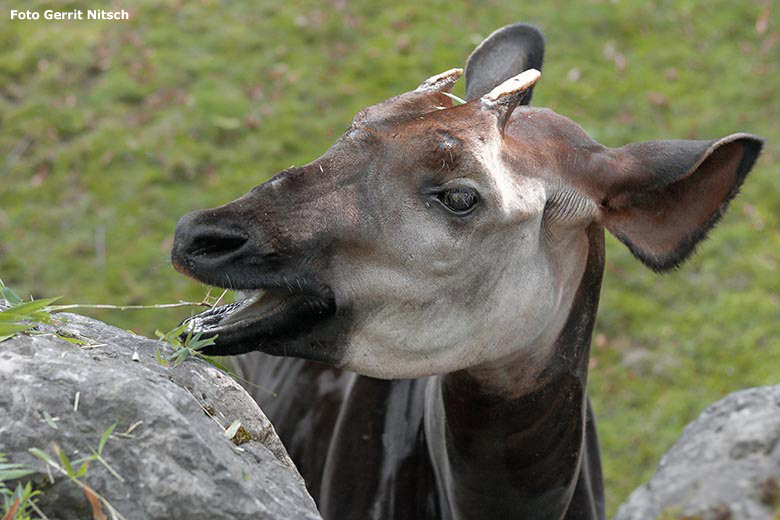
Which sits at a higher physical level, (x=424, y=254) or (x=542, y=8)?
(x=542, y=8)

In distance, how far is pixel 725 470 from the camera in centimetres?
341

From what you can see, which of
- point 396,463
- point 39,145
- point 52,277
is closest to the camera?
point 396,463

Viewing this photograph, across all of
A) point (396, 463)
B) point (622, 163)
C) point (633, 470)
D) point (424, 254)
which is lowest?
point (633, 470)

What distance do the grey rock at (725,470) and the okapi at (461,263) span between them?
385 millimetres

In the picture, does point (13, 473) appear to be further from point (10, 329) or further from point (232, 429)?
point (232, 429)

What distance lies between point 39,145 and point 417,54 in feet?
11.8

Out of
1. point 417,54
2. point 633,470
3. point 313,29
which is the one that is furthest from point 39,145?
point 633,470

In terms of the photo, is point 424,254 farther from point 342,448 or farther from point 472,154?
point 342,448

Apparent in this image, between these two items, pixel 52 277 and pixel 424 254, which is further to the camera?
pixel 52 277

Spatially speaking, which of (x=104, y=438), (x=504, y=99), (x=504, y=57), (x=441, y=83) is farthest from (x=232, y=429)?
(x=504, y=57)

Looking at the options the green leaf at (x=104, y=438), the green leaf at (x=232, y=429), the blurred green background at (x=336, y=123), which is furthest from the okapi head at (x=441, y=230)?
the blurred green background at (x=336, y=123)

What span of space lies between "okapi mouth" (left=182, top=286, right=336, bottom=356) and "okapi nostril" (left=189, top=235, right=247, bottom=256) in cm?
15

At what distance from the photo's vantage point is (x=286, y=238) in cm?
294

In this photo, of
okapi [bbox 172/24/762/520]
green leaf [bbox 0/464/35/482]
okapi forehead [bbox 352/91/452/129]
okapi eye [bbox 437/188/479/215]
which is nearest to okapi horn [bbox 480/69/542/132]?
okapi [bbox 172/24/762/520]
